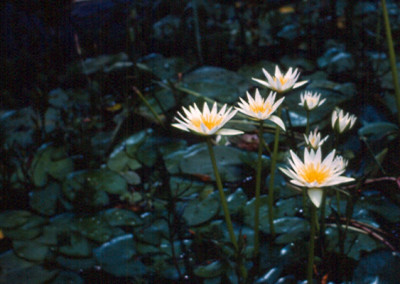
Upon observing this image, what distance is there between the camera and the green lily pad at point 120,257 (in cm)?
96

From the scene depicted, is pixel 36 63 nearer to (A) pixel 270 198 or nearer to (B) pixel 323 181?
(A) pixel 270 198

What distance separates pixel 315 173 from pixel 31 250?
3.12 feet

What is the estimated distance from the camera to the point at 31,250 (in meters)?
1.07

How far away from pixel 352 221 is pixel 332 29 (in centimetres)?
166

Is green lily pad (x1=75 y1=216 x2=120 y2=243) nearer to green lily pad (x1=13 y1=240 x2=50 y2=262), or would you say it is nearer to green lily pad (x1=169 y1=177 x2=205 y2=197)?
green lily pad (x1=13 y1=240 x2=50 y2=262)

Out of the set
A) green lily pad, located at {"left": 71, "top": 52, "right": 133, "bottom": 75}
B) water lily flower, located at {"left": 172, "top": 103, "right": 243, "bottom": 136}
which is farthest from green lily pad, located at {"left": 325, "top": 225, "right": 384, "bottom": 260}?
green lily pad, located at {"left": 71, "top": 52, "right": 133, "bottom": 75}

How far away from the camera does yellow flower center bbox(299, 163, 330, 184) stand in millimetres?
558

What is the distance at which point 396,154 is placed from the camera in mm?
1128

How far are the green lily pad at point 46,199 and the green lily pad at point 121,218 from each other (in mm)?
240

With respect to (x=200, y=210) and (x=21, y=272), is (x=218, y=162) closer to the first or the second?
(x=200, y=210)

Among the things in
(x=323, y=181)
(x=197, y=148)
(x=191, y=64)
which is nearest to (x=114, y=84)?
(x=191, y=64)

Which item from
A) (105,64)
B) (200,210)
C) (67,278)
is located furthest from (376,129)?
(105,64)

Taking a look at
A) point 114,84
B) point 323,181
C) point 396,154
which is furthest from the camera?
point 114,84

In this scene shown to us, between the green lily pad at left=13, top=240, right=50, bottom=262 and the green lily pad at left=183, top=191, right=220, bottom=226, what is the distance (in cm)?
47
